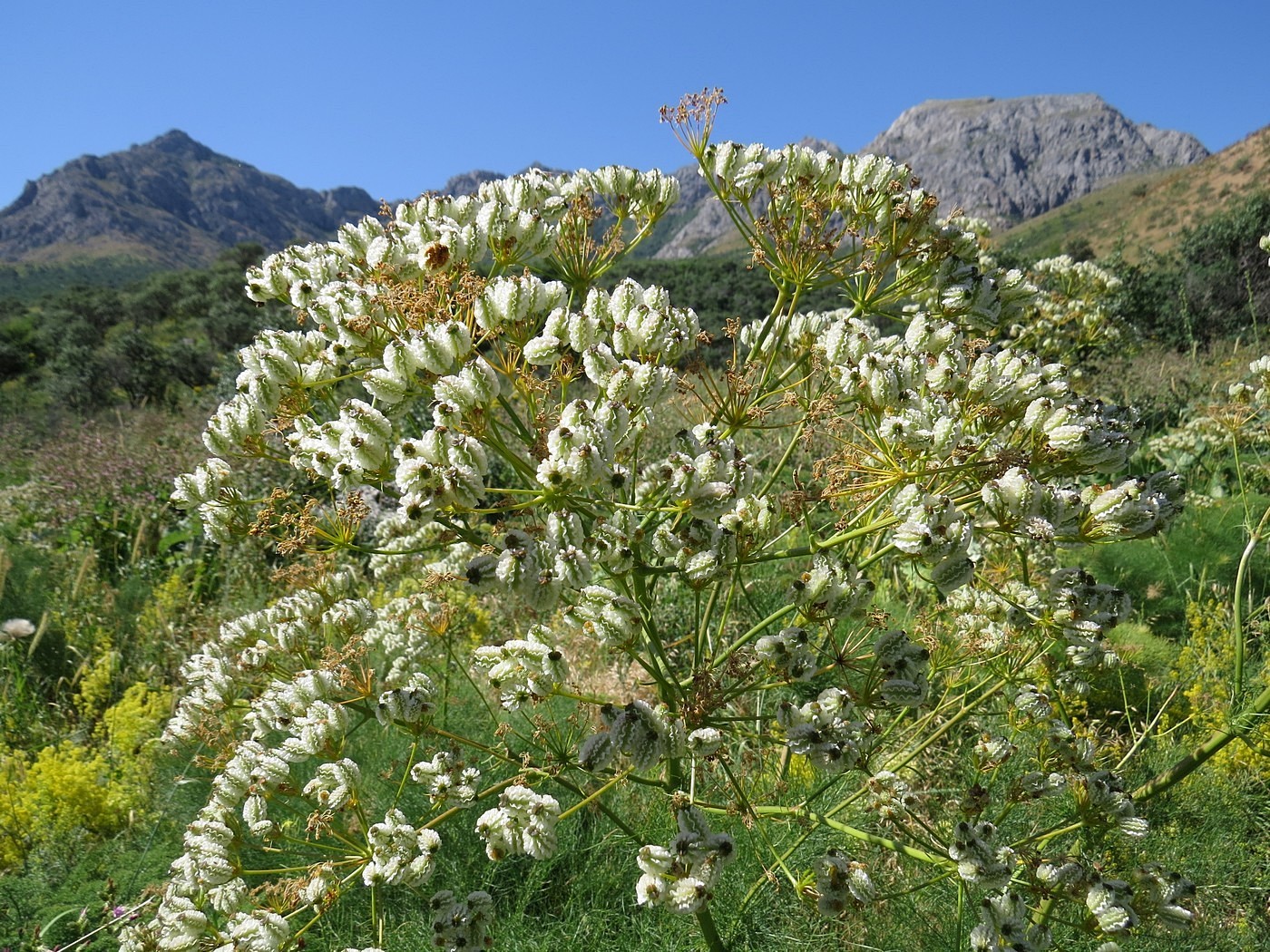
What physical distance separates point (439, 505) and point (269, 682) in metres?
1.26

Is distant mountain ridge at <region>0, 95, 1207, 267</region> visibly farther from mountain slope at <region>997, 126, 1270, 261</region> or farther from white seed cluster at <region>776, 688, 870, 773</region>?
white seed cluster at <region>776, 688, 870, 773</region>

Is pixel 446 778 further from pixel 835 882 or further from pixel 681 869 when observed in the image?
pixel 835 882

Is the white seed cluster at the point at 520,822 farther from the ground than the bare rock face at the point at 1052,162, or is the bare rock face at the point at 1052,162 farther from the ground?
the bare rock face at the point at 1052,162

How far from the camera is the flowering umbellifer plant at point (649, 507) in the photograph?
1.68m

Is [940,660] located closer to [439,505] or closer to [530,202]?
[439,505]

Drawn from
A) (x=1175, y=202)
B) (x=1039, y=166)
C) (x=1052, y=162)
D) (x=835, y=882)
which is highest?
(x=1052, y=162)

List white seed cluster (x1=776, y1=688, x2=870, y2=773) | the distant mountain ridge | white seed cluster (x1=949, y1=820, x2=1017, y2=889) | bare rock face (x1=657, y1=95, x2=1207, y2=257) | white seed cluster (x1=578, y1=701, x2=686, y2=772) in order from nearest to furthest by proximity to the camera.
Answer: white seed cluster (x1=578, y1=701, x2=686, y2=772), white seed cluster (x1=776, y1=688, x2=870, y2=773), white seed cluster (x1=949, y1=820, x2=1017, y2=889), the distant mountain ridge, bare rock face (x1=657, y1=95, x2=1207, y2=257)

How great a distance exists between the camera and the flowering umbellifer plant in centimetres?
168

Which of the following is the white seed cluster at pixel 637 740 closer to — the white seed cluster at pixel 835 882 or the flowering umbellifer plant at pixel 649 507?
the flowering umbellifer plant at pixel 649 507

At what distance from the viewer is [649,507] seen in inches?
65.9

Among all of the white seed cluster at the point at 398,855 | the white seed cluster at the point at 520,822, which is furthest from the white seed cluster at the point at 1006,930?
the white seed cluster at the point at 398,855

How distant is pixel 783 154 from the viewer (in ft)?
7.63

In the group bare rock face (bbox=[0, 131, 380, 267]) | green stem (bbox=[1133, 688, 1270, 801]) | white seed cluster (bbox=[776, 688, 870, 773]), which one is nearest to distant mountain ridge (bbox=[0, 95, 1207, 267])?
bare rock face (bbox=[0, 131, 380, 267])

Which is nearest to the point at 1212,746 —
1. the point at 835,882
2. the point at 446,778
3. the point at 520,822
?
the point at 835,882
